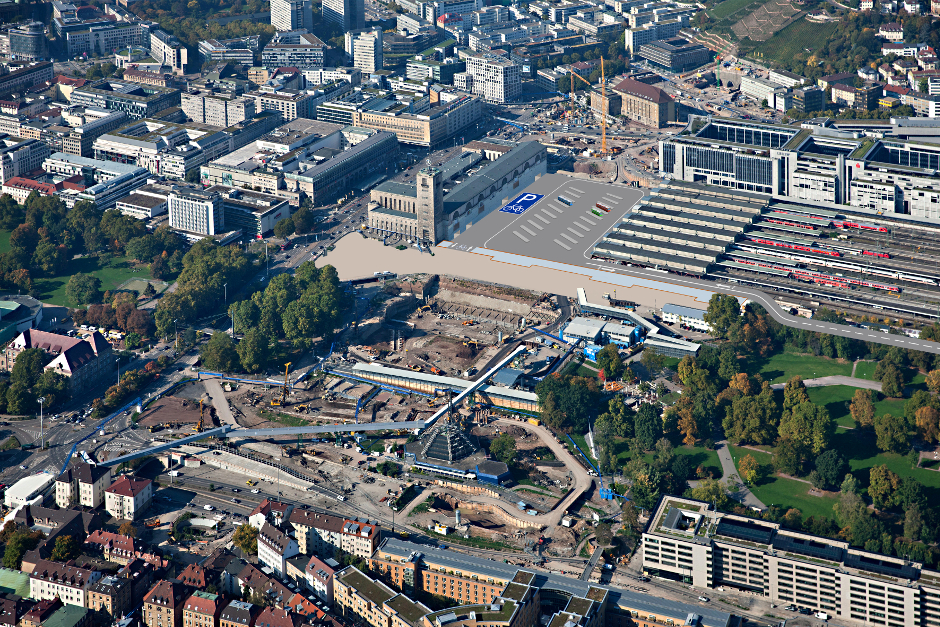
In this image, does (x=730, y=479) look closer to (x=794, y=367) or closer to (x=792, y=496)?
(x=792, y=496)

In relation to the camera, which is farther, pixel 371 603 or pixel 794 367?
pixel 794 367

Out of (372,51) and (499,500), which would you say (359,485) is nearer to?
(499,500)

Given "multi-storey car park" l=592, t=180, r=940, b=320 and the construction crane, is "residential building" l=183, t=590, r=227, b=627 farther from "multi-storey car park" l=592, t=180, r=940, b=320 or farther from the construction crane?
the construction crane

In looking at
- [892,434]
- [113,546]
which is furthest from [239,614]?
[892,434]

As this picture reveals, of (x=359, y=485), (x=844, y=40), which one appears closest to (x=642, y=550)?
(x=359, y=485)

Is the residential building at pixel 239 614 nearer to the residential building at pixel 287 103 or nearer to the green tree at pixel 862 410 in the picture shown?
the green tree at pixel 862 410

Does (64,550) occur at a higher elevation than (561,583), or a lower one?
higher
